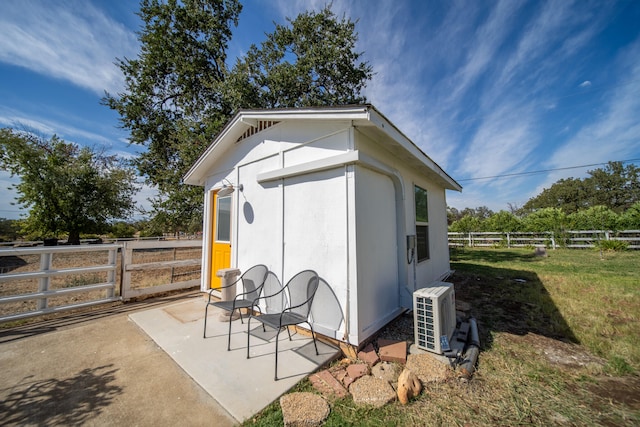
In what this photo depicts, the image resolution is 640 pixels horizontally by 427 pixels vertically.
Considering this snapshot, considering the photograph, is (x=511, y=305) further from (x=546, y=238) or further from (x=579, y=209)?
(x=579, y=209)

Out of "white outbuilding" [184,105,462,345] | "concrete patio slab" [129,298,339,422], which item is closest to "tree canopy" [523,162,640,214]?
"white outbuilding" [184,105,462,345]

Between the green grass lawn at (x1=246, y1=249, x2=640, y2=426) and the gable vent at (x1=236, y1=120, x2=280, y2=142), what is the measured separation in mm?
3971

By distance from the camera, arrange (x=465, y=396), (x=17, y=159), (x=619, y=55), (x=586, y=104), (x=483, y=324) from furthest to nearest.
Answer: (x=17, y=159) → (x=586, y=104) → (x=619, y=55) → (x=483, y=324) → (x=465, y=396)

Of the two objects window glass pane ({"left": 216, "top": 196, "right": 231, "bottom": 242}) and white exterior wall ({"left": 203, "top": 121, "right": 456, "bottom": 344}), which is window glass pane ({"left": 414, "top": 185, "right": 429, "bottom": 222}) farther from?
window glass pane ({"left": 216, "top": 196, "right": 231, "bottom": 242})

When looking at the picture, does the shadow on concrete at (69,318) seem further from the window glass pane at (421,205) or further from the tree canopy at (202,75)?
the window glass pane at (421,205)

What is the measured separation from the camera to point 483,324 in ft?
12.5

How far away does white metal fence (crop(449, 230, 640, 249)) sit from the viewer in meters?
12.8

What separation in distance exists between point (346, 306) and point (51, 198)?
79.3ft

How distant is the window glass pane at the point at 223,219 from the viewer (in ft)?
16.9

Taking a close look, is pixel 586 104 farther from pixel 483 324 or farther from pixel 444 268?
pixel 483 324

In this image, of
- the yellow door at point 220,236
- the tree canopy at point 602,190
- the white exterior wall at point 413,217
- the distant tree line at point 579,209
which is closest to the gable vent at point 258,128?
the yellow door at point 220,236

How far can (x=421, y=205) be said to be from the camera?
17.8 ft

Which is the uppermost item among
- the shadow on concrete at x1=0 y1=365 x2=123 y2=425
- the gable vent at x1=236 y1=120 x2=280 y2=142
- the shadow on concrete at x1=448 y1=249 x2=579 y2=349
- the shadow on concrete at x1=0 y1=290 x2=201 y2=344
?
the gable vent at x1=236 y1=120 x2=280 y2=142

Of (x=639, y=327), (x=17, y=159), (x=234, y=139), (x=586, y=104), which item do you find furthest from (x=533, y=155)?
(x=17, y=159)
